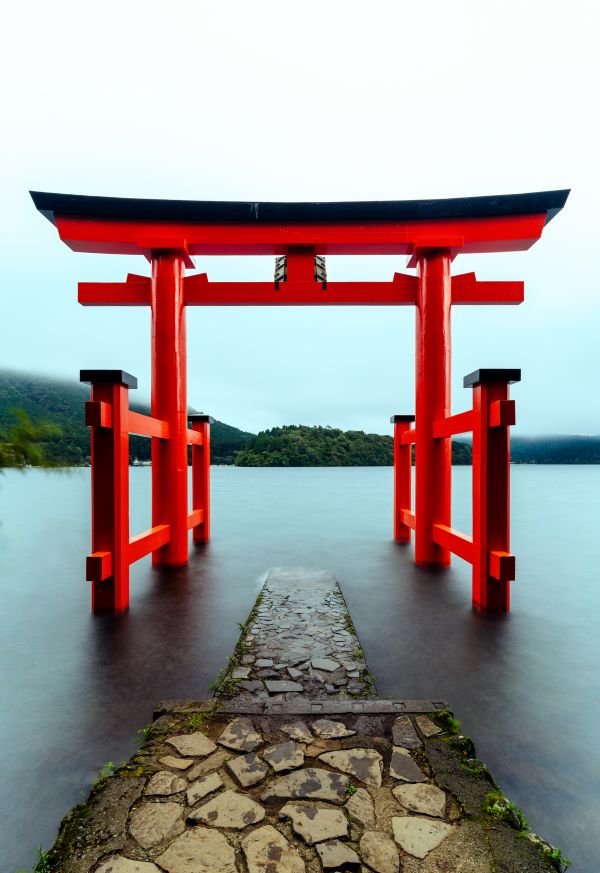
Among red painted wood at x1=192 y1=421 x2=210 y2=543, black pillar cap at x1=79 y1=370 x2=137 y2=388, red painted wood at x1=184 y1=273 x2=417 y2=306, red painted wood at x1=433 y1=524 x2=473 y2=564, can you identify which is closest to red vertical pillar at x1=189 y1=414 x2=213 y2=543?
red painted wood at x1=192 y1=421 x2=210 y2=543

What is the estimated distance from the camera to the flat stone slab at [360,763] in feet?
6.54

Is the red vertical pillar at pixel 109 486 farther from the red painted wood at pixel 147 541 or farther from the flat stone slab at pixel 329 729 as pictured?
the flat stone slab at pixel 329 729

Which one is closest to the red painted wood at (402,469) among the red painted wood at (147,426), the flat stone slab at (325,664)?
the red painted wood at (147,426)

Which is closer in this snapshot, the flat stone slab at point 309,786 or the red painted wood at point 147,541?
the flat stone slab at point 309,786

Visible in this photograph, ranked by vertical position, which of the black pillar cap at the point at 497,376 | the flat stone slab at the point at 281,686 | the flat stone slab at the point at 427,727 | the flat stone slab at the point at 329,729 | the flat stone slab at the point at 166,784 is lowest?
the flat stone slab at the point at 281,686

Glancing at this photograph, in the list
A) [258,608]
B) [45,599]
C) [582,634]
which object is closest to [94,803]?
[258,608]

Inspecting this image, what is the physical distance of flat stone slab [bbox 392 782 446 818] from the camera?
182cm

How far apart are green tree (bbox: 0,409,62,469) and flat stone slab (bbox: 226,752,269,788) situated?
1700 mm

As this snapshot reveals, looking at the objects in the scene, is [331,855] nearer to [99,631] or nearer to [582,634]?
[99,631]

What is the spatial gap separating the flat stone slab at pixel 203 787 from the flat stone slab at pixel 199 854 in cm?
17

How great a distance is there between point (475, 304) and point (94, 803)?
711 centimetres

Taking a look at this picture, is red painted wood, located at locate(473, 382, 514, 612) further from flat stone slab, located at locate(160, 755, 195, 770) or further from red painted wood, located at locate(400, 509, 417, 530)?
flat stone slab, located at locate(160, 755, 195, 770)

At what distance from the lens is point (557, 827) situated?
74.0 inches

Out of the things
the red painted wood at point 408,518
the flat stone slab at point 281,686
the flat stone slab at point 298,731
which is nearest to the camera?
the flat stone slab at point 298,731
